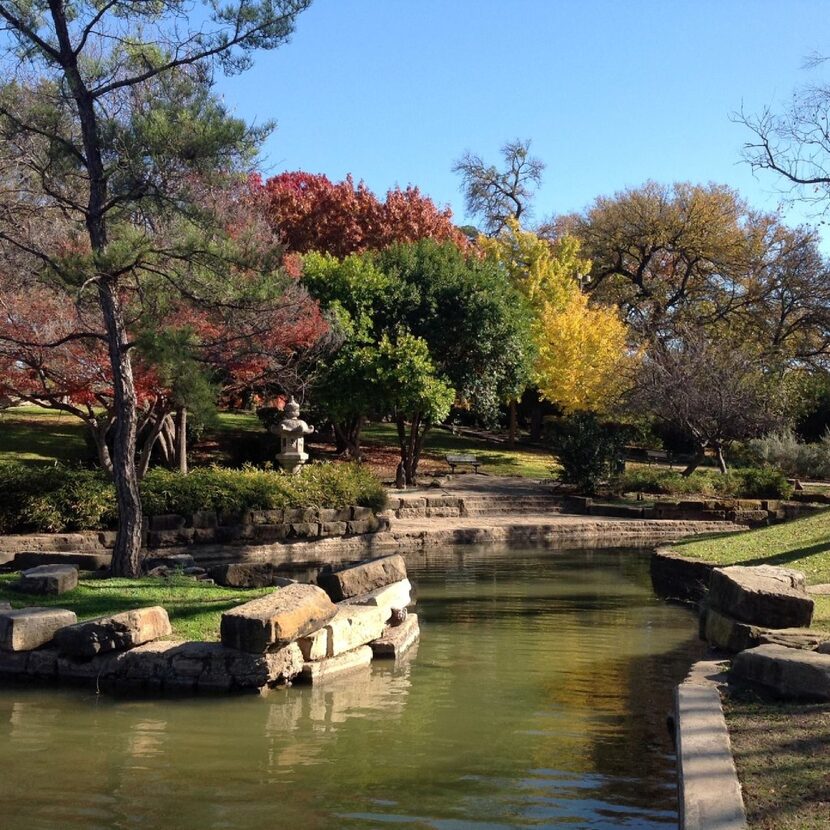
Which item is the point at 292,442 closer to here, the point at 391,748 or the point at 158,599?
the point at 158,599

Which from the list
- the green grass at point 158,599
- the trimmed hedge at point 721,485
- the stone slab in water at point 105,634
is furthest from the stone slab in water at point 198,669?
the trimmed hedge at point 721,485

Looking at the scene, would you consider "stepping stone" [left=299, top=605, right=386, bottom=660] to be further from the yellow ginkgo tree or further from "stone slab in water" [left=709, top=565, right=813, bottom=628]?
the yellow ginkgo tree

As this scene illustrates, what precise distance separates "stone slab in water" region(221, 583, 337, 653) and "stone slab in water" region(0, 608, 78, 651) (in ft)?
5.61

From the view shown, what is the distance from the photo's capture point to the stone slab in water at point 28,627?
9430 millimetres

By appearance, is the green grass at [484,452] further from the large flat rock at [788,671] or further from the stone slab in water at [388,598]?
the large flat rock at [788,671]

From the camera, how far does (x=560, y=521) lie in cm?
2498

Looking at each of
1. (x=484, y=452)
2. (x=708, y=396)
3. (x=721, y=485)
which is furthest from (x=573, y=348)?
(x=721, y=485)

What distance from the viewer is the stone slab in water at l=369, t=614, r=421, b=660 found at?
34.8 ft

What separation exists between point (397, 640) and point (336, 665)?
3.71ft

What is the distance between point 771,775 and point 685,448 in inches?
1382

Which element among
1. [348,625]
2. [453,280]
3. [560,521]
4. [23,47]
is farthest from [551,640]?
[453,280]

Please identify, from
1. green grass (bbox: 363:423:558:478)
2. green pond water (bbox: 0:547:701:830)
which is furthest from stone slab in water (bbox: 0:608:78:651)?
green grass (bbox: 363:423:558:478)

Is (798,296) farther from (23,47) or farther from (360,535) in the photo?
(23,47)

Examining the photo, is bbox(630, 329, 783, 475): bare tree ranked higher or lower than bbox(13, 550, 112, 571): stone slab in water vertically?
higher
